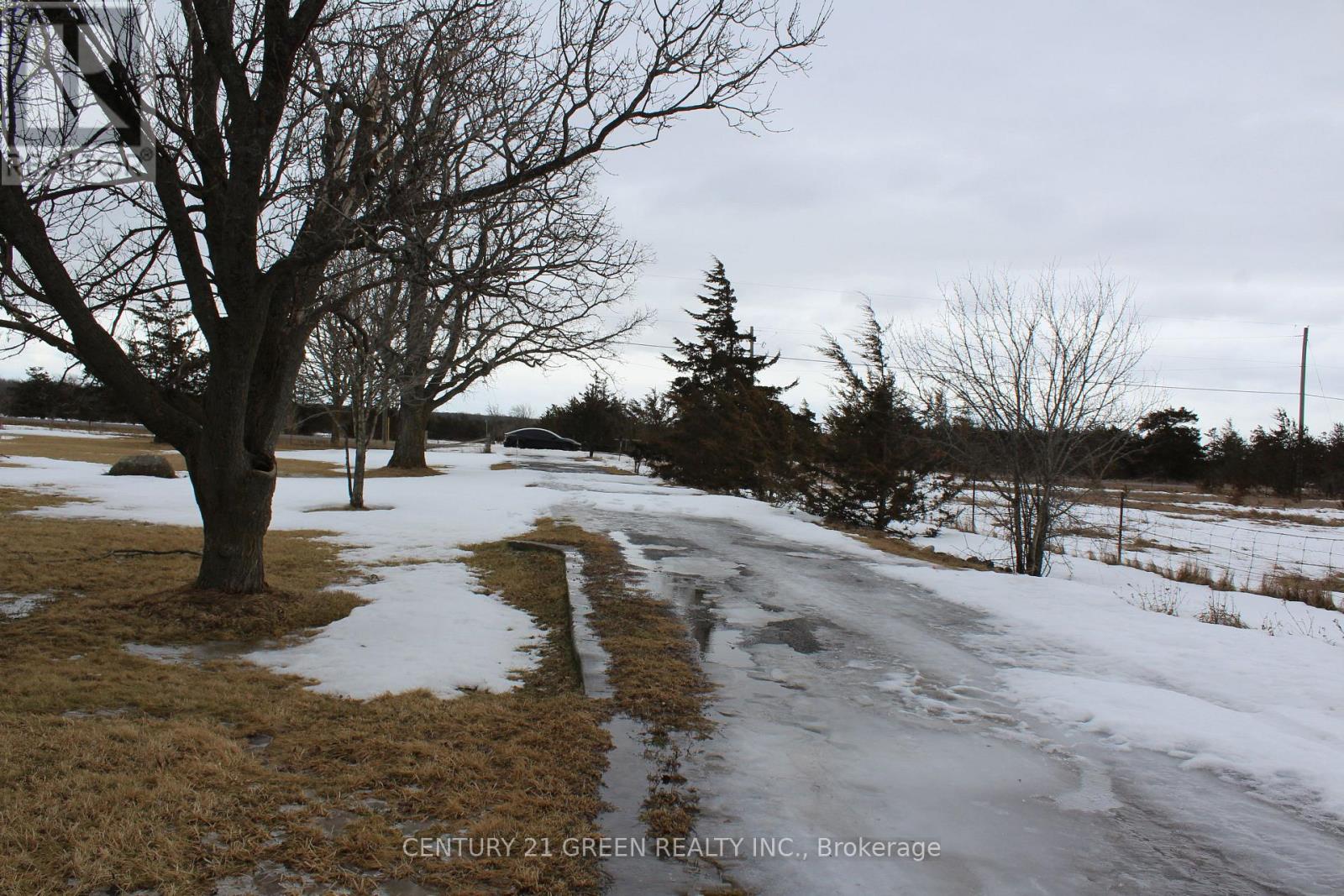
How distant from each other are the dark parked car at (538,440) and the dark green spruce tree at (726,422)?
19580mm

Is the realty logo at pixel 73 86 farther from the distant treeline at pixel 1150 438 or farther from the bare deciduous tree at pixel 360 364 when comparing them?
the distant treeline at pixel 1150 438

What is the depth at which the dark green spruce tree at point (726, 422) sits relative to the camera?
66.0ft

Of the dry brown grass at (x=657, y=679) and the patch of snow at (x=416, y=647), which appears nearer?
the dry brown grass at (x=657, y=679)

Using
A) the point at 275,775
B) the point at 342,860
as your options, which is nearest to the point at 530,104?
the point at 275,775

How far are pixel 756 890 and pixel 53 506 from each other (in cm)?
1345

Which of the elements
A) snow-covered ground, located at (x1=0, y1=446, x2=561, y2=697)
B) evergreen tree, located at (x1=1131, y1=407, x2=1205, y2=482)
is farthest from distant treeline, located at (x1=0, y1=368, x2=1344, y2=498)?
snow-covered ground, located at (x1=0, y1=446, x2=561, y2=697)

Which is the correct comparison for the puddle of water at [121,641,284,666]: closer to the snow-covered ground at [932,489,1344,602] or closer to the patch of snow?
the patch of snow

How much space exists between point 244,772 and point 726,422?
63.4ft

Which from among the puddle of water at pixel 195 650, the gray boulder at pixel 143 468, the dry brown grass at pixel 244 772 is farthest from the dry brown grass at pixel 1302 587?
the gray boulder at pixel 143 468

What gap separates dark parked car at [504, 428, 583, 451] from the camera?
55.5m

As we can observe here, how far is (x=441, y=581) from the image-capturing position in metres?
8.24

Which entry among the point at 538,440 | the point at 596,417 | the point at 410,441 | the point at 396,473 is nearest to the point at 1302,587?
the point at 396,473

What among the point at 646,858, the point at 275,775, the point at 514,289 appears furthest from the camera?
the point at 514,289

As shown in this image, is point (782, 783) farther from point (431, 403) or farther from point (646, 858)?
point (431, 403)
